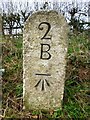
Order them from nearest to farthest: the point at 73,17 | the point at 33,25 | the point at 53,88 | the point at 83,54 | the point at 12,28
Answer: the point at 33,25 < the point at 53,88 < the point at 83,54 < the point at 12,28 < the point at 73,17

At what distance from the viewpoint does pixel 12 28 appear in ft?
18.4

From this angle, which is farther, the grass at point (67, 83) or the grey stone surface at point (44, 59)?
the grass at point (67, 83)

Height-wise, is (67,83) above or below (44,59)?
below

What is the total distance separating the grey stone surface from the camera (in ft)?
10.4

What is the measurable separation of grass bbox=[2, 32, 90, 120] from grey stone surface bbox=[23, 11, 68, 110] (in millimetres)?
140

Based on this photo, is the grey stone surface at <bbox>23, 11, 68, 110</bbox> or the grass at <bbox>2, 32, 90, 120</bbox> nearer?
the grey stone surface at <bbox>23, 11, 68, 110</bbox>

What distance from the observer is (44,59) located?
3.26m

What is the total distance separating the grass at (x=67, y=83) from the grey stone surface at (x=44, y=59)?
14 centimetres

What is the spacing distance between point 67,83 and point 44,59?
2.43 feet

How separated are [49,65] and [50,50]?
176 millimetres

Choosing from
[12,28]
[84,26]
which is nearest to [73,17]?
[84,26]

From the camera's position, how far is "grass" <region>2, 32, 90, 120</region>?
3.37 metres

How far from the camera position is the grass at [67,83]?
11.0 feet

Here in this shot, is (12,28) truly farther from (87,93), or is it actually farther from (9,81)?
(87,93)
